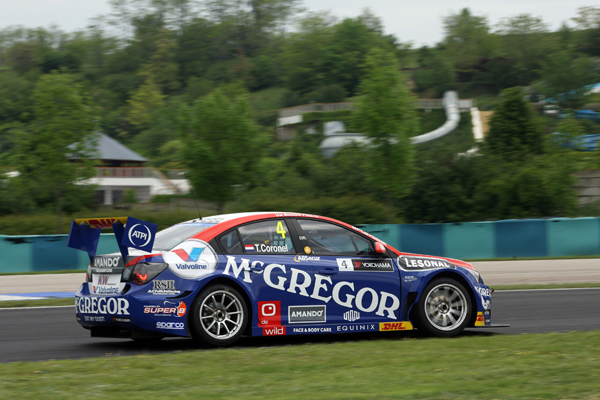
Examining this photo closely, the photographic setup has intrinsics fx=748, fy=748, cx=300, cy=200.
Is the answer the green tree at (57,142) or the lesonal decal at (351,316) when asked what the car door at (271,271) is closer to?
the lesonal decal at (351,316)

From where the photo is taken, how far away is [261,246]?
7938 mm

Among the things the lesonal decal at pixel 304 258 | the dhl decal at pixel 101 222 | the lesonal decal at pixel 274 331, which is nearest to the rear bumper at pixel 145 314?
the dhl decal at pixel 101 222

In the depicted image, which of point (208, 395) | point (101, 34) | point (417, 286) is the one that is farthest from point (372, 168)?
point (101, 34)

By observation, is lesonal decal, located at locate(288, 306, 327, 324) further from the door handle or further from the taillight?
the taillight

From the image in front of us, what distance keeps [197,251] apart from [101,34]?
147 metres

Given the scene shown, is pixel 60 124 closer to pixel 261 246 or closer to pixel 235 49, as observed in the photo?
pixel 261 246

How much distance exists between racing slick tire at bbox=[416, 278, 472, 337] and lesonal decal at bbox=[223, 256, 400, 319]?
326 millimetres

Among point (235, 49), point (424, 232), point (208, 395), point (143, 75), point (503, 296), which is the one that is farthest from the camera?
point (235, 49)

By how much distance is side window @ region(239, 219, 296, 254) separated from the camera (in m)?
7.89

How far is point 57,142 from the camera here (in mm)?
28781

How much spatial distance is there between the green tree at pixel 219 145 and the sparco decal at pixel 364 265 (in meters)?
24.5

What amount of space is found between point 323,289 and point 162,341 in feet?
6.72

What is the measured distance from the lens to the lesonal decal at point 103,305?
732cm

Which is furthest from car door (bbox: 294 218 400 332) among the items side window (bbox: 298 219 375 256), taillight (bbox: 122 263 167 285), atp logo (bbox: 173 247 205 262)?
taillight (bbox: 122 263 167 285)
